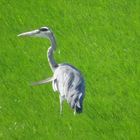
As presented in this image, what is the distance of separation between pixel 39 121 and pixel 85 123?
0.91 m

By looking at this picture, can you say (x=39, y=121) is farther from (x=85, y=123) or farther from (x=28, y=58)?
(x=28, y=58)

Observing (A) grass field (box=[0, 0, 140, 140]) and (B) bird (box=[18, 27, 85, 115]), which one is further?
(A) grass field (box=[0, 0, 140, 140])

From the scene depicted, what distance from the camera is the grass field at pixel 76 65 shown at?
1666 centimetres

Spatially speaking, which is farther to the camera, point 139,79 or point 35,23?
point 35,23

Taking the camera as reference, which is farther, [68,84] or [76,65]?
[76,65]

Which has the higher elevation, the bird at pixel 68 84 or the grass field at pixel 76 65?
the bird at pixel 68 84

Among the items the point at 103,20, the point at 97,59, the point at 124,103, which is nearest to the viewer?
the point at 124,103

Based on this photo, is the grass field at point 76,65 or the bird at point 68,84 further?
the grass field at point 76,65

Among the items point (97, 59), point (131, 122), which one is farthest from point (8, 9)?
point (131, 122)

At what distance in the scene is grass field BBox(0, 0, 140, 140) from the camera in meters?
16.7

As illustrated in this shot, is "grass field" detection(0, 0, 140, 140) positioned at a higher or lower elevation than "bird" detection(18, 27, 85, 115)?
lower

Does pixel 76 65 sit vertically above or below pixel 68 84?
below

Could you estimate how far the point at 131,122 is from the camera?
16641mm

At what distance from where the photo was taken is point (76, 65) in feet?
62.5
